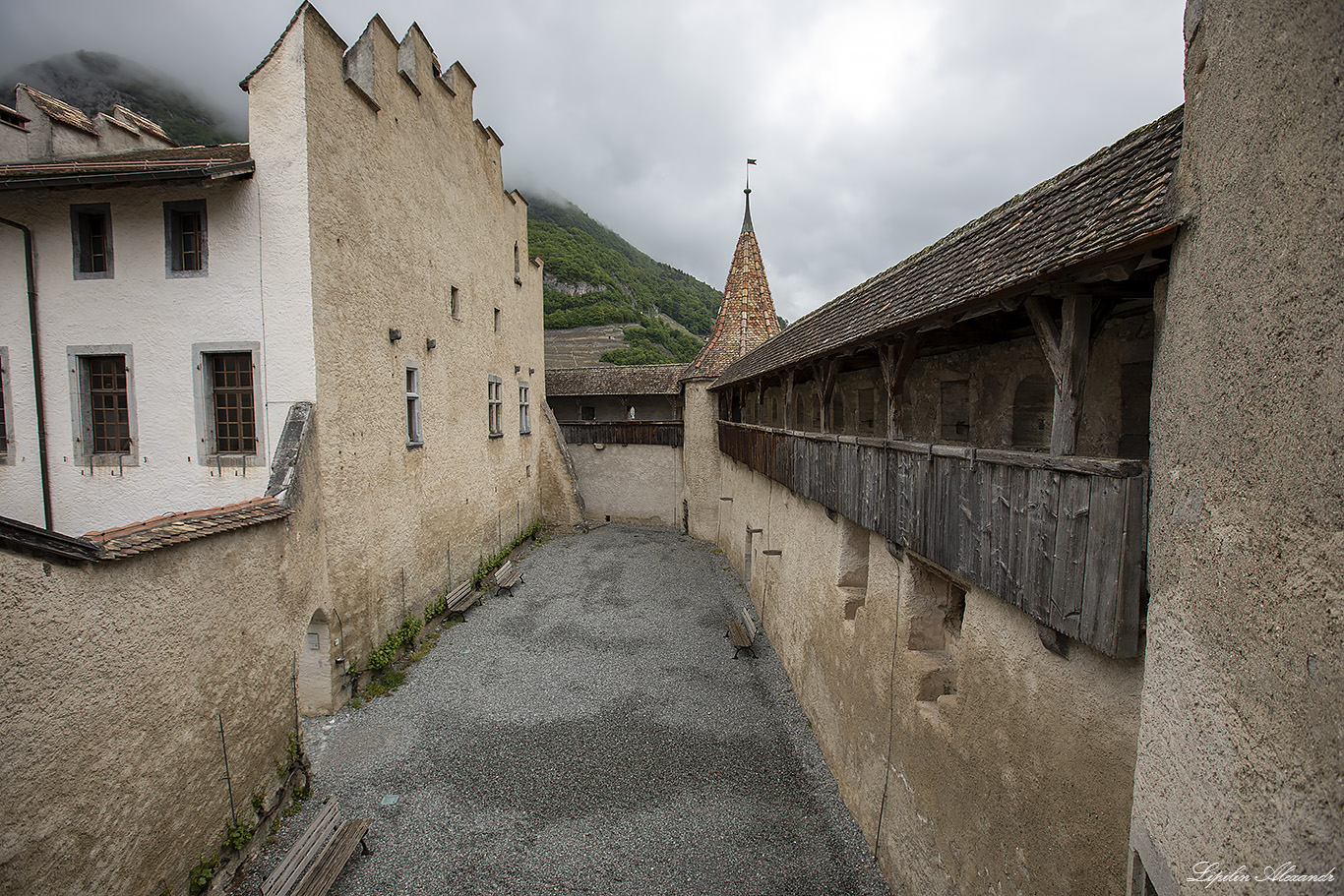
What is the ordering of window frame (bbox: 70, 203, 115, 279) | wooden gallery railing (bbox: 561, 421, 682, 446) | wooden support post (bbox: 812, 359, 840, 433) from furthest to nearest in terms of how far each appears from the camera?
wooden gallery railing (bbox: 561, 421, 682, 446), window frame (bbox: 70, 203, 115, 279), wooden support post (bbox: 812, 359, 840, 433)

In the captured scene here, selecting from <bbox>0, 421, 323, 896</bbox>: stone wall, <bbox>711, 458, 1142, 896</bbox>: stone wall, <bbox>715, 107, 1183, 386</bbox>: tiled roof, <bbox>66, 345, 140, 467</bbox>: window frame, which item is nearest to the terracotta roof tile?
<bbox>66, 345, 140, 467</bbox>: window frame

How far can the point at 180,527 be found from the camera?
15.9ft

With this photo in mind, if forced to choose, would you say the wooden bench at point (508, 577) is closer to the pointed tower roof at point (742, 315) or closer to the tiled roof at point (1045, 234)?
the pointed tower roof at point (742, 315)

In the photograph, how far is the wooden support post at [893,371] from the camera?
16.0ft

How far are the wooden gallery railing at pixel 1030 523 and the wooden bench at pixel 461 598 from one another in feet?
29.5

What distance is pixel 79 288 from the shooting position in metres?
7.46

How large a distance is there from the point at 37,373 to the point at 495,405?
8429 mm

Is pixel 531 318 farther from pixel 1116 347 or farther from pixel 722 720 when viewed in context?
pixel 1116 347

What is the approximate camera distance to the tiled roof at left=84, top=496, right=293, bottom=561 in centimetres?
417

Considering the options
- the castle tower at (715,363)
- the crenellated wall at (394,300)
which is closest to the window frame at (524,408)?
the crenellated wall at (394,300)

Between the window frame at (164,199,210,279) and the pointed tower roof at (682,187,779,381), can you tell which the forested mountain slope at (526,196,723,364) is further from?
the window frame at (164,199,210,279)

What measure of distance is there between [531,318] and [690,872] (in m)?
16.2

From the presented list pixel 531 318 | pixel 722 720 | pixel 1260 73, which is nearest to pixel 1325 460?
pixel 1260 73

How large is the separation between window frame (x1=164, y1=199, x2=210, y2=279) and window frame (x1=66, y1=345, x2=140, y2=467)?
1.28m
